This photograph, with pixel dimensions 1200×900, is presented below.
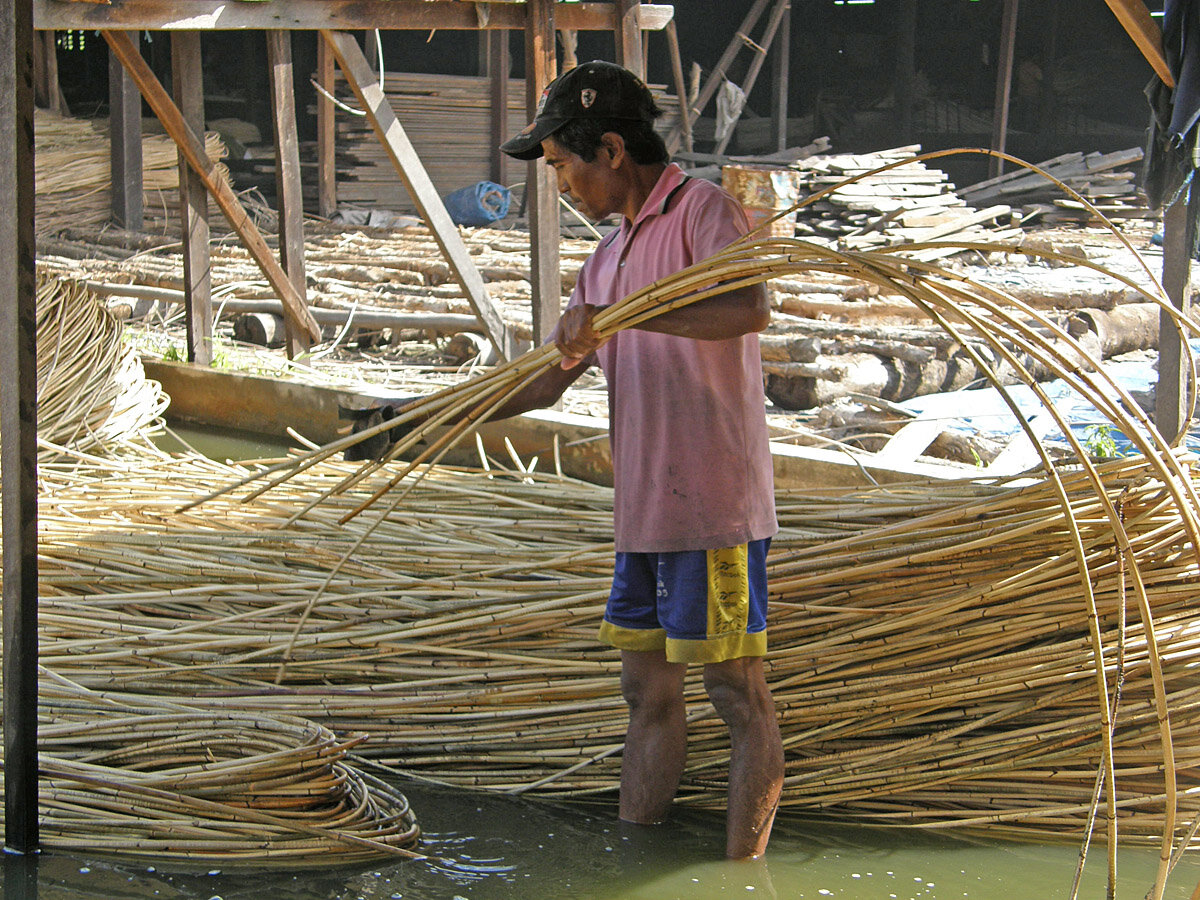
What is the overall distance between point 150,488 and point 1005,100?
1004cm

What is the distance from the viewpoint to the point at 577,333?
197 centimetres

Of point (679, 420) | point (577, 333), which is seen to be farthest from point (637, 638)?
point (577, 333)

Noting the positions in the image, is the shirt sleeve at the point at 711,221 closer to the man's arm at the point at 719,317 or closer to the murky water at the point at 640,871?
the man's arm at the point at 719,317

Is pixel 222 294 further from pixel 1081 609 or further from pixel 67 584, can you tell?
pixel 1081 609

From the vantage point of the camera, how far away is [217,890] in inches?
82.0

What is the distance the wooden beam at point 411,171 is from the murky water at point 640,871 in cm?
302

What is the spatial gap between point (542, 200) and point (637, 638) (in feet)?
9.37

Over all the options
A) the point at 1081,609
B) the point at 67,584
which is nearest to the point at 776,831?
the point at 1081,609

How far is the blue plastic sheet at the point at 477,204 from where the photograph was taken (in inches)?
442

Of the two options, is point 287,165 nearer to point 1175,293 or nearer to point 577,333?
point 1175,293

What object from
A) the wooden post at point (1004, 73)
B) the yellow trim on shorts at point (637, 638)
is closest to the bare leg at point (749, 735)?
the yellow trim on shorts at point (637, 638)

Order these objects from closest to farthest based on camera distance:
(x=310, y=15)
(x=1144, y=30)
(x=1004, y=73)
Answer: (x=1144, y=30)
(x=310, y=15)
(x=1004, y=73)

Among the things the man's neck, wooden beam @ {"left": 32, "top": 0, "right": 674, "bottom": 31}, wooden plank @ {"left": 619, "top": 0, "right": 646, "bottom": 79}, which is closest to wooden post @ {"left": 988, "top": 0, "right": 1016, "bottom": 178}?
wooden beam @ {"left": 32, "top": 0, "right": 674, "bottom": 31}

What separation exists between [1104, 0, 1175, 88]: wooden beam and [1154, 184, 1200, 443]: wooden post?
13.8 inches
